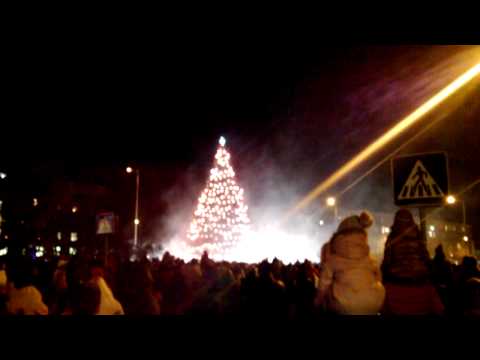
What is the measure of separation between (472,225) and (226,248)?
38389mm

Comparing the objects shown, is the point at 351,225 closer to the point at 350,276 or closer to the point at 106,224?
the point at 350,276

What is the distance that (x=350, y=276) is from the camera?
4.95m

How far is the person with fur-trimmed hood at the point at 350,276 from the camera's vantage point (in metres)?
4.88

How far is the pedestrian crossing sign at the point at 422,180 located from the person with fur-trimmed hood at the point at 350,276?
156 centimetres

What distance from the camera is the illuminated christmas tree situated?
36000 millimetres

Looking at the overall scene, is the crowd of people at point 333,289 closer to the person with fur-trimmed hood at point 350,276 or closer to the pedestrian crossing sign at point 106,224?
the person with fur-trimmed hood at point 350,276

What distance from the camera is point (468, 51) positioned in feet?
24.8

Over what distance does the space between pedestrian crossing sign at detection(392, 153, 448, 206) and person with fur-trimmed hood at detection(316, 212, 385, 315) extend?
156cm

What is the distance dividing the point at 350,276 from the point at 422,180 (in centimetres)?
206

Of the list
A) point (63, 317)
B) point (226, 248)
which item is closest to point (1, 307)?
point (63, 317)

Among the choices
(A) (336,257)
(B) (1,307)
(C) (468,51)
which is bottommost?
(B) (1,307)

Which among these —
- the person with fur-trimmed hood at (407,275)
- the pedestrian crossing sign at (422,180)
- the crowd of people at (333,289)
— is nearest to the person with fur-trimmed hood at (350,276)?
the crowd of people at (333,289)

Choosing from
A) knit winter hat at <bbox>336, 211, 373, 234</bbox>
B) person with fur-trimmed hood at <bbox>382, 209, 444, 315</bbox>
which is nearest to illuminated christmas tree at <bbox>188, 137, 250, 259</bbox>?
person with fur-trimmed hood at <bbox>382, 209, 444, 315</bbox>

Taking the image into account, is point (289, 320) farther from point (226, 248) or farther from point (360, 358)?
point (226, 248)
